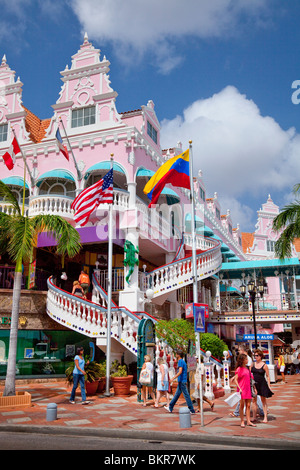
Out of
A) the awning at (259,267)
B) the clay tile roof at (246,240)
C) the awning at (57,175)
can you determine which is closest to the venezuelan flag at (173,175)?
the awning at (57,175)

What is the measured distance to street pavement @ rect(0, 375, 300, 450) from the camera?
814 centimetres

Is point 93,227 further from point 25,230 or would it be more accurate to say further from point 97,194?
point 25,230

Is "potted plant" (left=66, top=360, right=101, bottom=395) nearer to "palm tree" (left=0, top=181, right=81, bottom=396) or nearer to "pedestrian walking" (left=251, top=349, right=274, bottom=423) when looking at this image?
"palm tree" (left=0, top=181, right=81, bottom=396)

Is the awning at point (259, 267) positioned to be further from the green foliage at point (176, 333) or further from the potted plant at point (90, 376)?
the potted plant at point (90, 376)

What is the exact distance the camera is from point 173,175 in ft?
44.9

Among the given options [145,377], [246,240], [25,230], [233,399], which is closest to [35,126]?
[25,230]

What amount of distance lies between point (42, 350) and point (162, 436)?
11552mm

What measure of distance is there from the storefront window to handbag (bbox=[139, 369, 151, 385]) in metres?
7.49

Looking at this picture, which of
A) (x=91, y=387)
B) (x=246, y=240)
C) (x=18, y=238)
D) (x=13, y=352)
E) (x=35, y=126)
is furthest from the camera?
(x=246, y=240)

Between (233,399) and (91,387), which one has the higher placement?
(233,399)

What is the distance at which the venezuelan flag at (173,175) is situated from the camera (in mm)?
13586

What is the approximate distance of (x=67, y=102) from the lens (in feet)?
75.9

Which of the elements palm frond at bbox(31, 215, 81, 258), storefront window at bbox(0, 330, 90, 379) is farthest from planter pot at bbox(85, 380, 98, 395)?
storefront window at bbox(0, 330, 90, 379)
